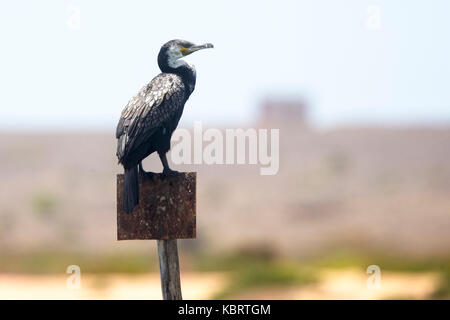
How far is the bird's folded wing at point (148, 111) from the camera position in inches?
283

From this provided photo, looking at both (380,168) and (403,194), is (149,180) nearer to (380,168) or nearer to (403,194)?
(403,194)

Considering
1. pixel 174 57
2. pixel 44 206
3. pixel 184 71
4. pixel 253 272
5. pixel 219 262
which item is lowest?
pixel 184 71

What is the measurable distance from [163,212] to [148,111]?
815 mm

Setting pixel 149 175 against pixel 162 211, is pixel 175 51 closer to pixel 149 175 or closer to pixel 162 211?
pixel 149 175

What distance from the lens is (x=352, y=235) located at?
34.5 meters

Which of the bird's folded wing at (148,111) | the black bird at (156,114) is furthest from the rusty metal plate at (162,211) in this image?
the bird's folded wing at (148,111)

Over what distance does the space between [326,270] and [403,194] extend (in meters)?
19.4

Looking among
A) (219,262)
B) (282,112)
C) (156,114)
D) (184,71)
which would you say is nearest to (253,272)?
(219,262)

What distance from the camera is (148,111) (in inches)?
288

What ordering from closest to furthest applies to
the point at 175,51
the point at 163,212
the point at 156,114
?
the point at 163,212 → the point at 156,114 → the point at 175,51

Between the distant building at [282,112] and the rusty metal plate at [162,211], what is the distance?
207 feet

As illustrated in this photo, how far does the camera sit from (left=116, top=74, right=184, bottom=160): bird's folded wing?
7180 millimetres
